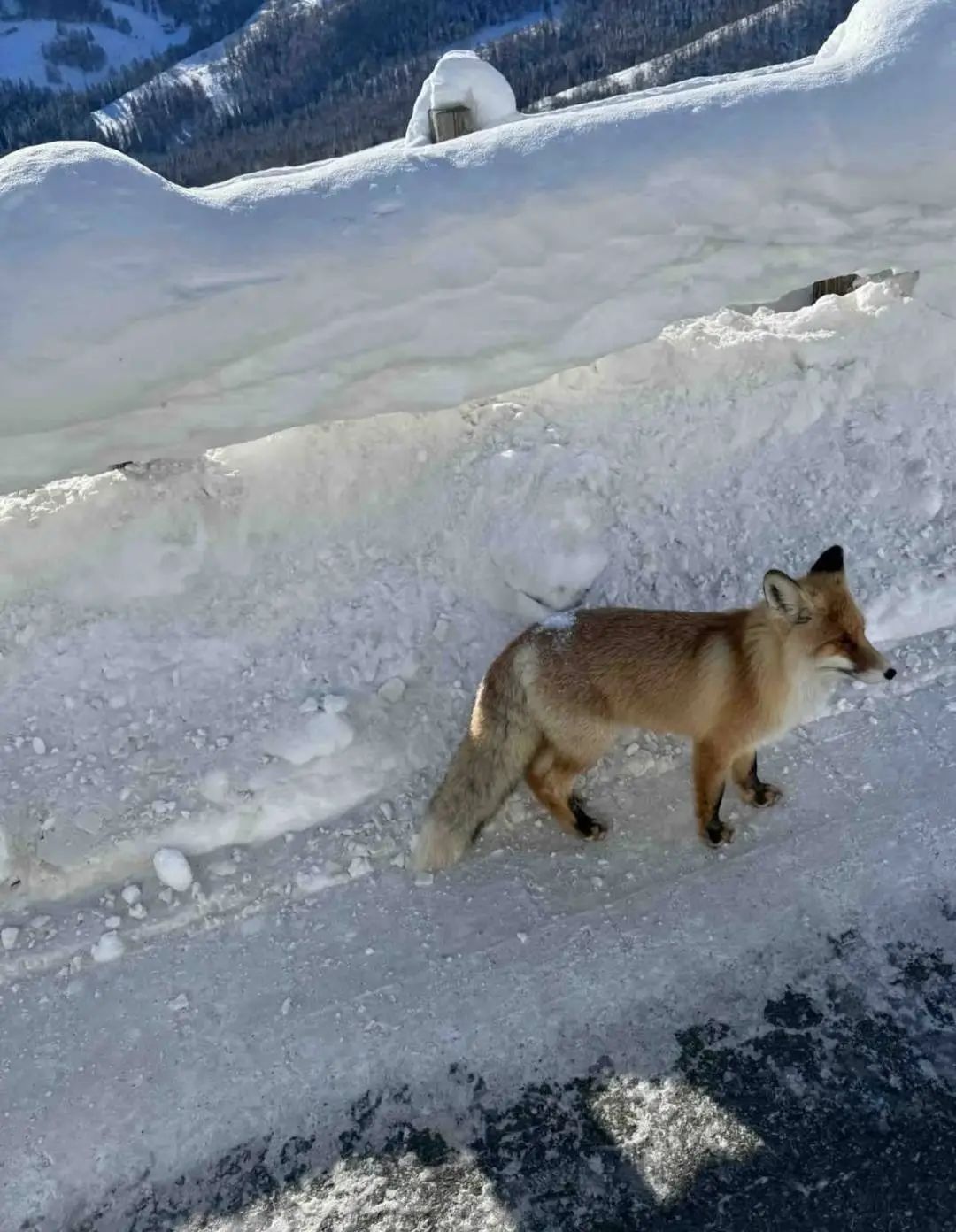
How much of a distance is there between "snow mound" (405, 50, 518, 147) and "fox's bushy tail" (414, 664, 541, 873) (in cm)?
420

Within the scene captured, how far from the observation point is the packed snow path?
10.6 ft

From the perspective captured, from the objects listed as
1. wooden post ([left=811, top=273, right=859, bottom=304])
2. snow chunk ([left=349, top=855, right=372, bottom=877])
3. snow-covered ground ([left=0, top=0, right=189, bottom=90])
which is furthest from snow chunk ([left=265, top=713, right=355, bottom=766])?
snow-covered ground ([left=0, top=0, right=189, bottom=90])

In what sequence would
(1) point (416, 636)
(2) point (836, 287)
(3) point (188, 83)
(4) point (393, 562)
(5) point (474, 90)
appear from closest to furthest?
(1) point (416, 636)
(4) point (393, 562)
(5) point (474, 90)
(2) point (836, 287)
(3) point (188, 83)

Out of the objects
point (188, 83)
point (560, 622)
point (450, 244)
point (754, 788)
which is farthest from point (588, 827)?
point (188, 83)

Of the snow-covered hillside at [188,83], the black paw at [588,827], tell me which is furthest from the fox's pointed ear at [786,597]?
the snow-covered hillside at [188,83]

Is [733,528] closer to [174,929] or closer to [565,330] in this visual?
[565,330]

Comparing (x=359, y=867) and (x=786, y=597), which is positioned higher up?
(x=786, y=597)

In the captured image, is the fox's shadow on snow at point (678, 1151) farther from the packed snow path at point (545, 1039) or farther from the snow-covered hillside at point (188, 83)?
the snow-covered hillside at point (188, 83)

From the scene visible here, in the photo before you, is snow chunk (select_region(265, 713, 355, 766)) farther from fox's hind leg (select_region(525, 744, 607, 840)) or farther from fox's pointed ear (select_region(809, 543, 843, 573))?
fox's pointed ear (select_region(809, 543, 843, 573))

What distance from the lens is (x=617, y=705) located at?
4250 mm

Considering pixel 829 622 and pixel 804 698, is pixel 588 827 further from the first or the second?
pixel 829 622

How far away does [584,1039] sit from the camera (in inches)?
142

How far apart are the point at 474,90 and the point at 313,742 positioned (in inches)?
184

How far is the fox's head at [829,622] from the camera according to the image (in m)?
3.78
